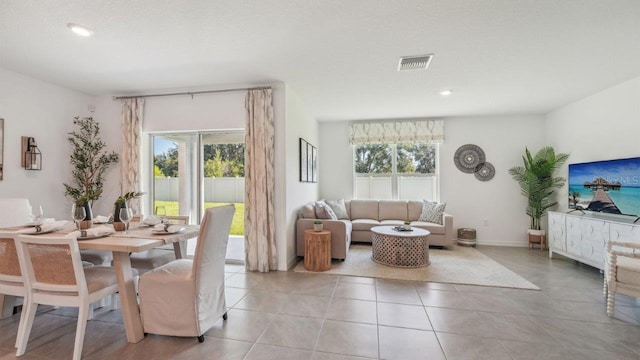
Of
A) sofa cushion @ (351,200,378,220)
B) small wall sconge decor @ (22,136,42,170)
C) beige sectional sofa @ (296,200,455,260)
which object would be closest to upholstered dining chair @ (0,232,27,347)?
small wall sconge decor @ (22,136,42,170)

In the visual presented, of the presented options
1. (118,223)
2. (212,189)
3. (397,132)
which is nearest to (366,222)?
(397,132)

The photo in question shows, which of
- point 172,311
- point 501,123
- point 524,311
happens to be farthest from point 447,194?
point 172,311

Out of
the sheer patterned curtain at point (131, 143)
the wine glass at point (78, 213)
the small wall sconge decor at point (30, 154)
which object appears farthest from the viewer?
the sheer patterned curtain at point (131, 143)

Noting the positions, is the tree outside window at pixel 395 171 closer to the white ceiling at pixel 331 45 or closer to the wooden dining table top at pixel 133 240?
the white ceiling at pixel 331 45

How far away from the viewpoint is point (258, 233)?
3730 millimetres

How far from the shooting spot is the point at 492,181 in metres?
5.44

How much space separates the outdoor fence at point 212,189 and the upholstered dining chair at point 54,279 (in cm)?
230

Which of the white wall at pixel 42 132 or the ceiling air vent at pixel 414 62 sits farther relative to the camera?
the white wall at pixel 42 132

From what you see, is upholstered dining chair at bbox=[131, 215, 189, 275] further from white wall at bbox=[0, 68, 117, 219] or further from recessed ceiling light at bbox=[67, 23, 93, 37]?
white wall at bbox=[0, 68, 117, 219]

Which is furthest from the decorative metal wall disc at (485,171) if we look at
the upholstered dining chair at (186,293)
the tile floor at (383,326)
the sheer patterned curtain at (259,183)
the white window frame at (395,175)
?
the upholstered dining chair at (186,293)

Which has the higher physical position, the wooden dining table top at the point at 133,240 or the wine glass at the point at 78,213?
the wine glass at the point at 78,213

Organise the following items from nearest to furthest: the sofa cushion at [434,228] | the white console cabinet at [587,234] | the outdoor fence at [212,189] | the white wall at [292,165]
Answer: the white console cabinet at [587,234], the white wall at [292,165], the outdoor fence at [212,189], the sofa cushion at [434,228]

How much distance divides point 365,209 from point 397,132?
5.89 feet

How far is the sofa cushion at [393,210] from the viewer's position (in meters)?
5.54
